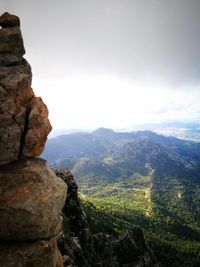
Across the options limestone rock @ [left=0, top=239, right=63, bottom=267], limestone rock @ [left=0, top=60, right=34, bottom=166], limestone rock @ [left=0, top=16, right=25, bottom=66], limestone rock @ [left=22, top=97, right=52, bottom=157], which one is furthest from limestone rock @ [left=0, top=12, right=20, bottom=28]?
limestone rock @ [left=0, top=239, right=63, bottom=267]

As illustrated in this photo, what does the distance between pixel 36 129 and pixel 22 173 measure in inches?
202

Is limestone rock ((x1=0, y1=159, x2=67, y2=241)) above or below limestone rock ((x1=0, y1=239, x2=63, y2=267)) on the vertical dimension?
above

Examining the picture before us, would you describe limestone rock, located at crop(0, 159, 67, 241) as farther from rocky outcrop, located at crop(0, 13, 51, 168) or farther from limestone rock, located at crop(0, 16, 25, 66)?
limestone rock, located at crop(0, 16, 25, 66)

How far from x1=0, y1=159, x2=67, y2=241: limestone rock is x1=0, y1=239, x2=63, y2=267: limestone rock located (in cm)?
64

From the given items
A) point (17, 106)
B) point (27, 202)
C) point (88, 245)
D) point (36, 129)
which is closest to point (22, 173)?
point (27, 202)

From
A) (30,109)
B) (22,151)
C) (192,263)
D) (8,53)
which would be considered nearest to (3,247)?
(22,151)

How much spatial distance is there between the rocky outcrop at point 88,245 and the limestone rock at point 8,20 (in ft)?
123

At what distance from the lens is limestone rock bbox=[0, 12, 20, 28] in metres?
32.8

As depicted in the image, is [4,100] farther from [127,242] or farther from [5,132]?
[127,242]

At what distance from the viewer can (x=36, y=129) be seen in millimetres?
30531

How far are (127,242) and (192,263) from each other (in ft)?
426

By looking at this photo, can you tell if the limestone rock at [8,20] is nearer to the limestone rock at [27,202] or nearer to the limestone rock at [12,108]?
the limestone rock at [12,108]

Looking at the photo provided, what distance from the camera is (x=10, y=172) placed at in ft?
91.0

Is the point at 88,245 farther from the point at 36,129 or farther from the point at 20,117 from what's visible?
the point at 20,117
